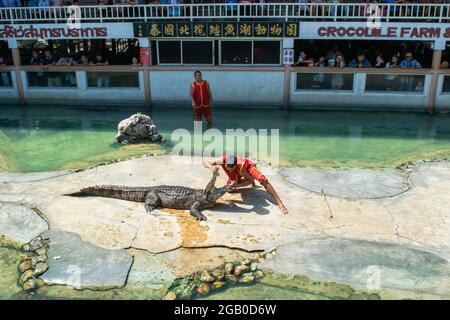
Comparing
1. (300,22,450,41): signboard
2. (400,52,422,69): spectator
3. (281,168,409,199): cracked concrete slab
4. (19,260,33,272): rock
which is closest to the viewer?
(19,260,33,272): rock

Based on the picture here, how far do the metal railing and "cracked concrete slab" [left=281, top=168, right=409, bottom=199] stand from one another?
635 centimetres

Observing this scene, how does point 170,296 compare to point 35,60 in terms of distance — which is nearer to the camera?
point 170,296

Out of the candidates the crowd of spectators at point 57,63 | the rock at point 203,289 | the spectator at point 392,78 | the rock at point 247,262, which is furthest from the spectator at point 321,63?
the rock at point 203,289

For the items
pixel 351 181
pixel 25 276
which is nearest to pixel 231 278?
pixel 25 276

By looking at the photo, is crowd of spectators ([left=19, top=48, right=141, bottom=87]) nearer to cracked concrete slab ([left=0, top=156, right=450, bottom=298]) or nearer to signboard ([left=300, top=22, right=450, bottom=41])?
signboard ([left=300, top=22, right=450, bottom=41])

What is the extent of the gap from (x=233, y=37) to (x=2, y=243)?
985 centimetres

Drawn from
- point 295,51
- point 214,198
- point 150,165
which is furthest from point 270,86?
point 214,198

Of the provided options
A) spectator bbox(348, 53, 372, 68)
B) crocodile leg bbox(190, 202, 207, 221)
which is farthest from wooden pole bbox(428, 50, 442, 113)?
crocodile leg bbox(190, 202, 207, 221)

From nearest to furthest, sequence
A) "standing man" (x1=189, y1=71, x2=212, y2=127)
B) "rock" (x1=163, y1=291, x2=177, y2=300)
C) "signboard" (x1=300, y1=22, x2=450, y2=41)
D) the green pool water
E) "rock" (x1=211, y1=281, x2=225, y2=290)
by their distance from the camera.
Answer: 1. "rock" (x1=163, y1=291, x2=177, y2=300)
2. "rock" (x1=211, y1=281, x2=225, y2=290)
3. the green pool water
4. "standing man" (x1=189, y1=71, x2=212, y2=127)
5. "signboard" (x1=300, y1=22, x2=450, y2=41)

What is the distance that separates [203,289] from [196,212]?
77.6 inches

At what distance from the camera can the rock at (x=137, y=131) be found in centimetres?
1160

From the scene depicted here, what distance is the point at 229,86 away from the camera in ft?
50.0

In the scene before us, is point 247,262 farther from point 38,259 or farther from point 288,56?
point 288,56

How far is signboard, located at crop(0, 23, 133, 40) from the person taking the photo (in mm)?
14875
